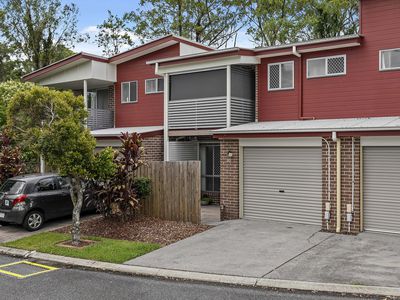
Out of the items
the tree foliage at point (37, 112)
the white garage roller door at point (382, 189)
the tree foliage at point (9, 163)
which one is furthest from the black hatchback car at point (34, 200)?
the white garage roller door at point (382, 189)

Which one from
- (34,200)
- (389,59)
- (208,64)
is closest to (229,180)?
(208,64)

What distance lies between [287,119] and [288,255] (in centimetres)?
753

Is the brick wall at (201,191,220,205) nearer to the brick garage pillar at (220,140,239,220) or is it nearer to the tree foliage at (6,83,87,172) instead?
the brick garage pillar at (220,140,239,220)

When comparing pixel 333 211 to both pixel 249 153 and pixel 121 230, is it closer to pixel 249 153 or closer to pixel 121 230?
pixel 249 153

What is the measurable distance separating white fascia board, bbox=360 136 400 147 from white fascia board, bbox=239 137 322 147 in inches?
48.5

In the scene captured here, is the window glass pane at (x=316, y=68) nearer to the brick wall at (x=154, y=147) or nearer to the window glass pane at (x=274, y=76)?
the window glass pane at (x=274, y=76)

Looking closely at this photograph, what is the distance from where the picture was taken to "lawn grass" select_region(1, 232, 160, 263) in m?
10.1

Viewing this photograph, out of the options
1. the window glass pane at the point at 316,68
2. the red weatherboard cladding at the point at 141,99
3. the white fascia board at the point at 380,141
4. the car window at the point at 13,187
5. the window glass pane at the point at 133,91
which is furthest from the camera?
the window glass pane at the point at 133,91

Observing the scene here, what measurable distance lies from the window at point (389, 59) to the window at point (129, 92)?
1148 centimetres

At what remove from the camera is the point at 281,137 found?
1305 cm

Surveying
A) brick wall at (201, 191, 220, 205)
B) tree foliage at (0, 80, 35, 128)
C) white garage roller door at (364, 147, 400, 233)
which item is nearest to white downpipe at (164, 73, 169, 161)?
brick wall at (201, 191, 220, 205)

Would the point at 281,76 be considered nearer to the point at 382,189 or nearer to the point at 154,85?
the point at 382,189

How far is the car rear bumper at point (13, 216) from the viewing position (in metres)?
13.3

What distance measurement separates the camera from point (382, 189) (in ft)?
38.5
